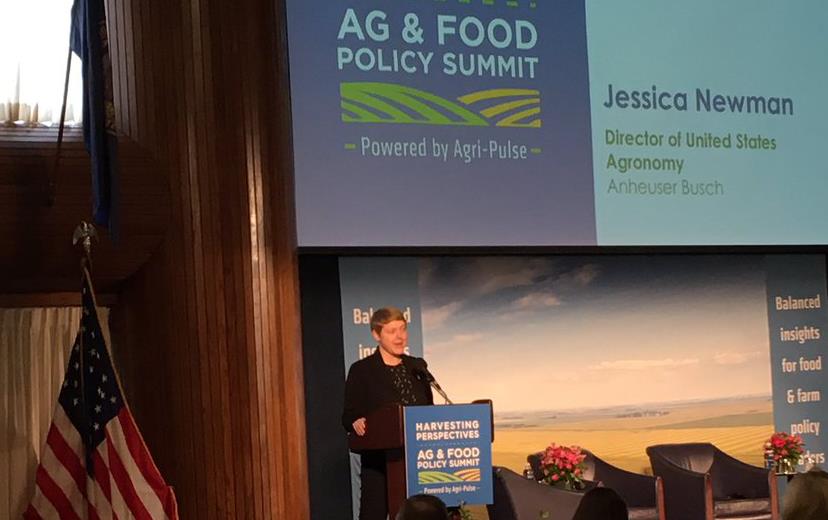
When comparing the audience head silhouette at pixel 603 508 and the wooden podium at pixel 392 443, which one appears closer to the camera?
the audience head silhouette at pixel 603 508

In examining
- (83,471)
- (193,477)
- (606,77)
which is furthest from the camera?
(606,77)

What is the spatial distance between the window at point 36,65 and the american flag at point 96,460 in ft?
4.27

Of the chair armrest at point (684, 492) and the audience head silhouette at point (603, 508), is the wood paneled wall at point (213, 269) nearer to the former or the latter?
the chair armrest at point (684, 492)

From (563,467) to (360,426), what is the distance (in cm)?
127

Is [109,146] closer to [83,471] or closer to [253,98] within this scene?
[253,98]

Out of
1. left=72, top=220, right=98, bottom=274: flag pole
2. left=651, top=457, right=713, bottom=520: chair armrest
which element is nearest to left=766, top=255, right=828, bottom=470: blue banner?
left=651, top=457, right=713, bottom=520: chair armrest

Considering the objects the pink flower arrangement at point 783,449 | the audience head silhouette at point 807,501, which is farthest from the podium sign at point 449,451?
the audience head silhouette at point 807,501

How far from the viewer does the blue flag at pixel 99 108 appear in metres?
6.10

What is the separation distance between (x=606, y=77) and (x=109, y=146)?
2.97m

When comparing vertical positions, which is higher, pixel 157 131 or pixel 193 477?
pixel 157 131

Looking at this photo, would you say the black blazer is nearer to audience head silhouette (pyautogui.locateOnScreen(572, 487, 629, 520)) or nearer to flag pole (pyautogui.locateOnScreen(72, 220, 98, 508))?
flag pole (pyautogui.locateOnScreen(72, 220, 98, 508))

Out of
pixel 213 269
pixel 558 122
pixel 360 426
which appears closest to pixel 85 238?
pixel 213 269

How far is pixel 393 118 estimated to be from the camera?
7176mm

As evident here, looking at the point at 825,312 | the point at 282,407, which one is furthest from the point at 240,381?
the point at 825,312
